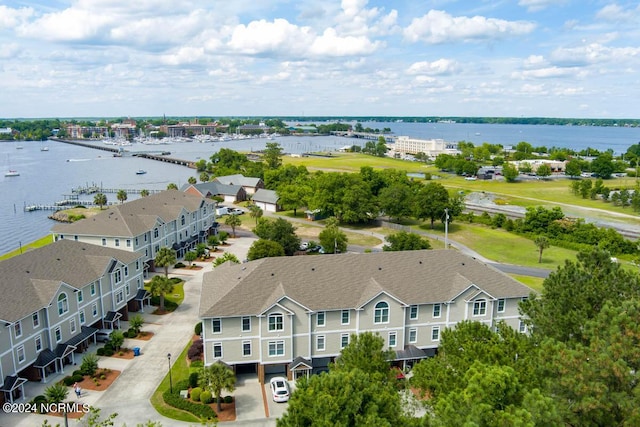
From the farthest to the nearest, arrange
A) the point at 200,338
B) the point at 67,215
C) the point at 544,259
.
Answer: the point at 67,215, the point at 544,259, the point at 200,338

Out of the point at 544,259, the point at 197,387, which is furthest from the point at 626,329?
the point at 544,259

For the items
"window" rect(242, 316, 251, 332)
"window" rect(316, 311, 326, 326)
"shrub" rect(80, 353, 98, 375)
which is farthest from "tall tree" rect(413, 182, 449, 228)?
"shrub" rect(80, 353, 98, 375)

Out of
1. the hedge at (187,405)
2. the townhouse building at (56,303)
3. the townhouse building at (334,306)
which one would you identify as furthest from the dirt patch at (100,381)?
the townhouse building at (334,306)

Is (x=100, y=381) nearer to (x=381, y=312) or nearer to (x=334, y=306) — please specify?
(x=334, y=306)

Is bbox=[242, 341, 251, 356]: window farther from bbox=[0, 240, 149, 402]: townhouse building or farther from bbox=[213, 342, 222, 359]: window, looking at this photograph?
bbox=[0, 240, 149, 402]: townhouse building

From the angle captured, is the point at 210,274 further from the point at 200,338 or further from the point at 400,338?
the point at 400,338

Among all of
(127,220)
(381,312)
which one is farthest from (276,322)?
(127,220)

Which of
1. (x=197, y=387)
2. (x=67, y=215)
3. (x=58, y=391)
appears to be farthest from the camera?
(x=67, y=215)

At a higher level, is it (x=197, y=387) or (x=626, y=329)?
(x=626, y=329)
